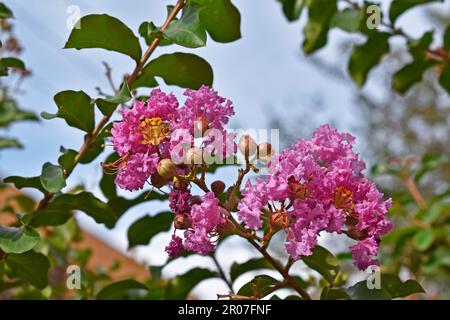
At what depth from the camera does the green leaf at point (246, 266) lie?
1.27 metres

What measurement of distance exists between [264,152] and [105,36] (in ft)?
1.12

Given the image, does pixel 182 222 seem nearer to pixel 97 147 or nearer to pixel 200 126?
pixel 200 126

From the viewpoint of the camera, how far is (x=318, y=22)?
5.50ft

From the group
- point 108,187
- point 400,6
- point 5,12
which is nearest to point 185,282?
point 108,187

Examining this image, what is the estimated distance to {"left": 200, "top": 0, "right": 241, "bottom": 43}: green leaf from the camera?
972 mm

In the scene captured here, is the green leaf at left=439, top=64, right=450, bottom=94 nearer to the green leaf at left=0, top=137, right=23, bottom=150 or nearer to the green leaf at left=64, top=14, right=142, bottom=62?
the green leaf at left=64, top=14, right=142, bottom=62

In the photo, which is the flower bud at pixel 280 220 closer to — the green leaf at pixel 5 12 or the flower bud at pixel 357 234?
the flower bud at pixel 357 234

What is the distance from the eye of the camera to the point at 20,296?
1388 mm

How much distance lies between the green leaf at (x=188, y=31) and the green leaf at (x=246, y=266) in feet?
1.77

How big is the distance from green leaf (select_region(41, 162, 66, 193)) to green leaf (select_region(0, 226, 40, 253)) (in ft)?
0.28

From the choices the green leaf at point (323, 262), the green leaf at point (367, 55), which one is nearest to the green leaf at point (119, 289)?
the green leaf at point (323, 262)

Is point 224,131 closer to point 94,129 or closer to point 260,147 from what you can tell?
point 260,147
